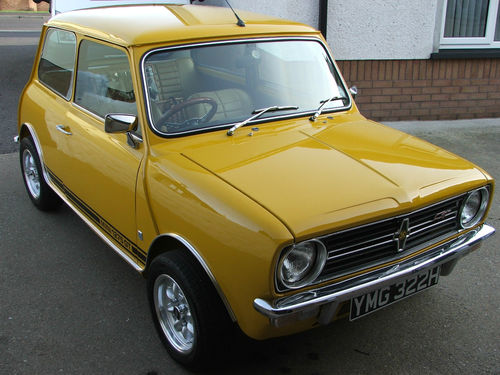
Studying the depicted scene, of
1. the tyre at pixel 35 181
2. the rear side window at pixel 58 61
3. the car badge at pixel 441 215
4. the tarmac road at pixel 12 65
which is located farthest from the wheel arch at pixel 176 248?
the tarmac road at pixel 12 65

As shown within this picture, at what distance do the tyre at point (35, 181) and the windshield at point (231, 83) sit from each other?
191 cm

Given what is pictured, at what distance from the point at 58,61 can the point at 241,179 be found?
98.4 inches

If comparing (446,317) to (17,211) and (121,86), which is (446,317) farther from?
(17,211)

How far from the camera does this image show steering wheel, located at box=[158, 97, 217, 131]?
128 inches

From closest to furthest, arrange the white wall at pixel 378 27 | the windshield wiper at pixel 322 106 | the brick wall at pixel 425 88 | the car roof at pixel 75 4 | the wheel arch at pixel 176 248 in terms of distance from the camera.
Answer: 1. the wheel arch at pixel 176 248
2. the windshield wiper at pixel 322 106
3. the white wall at pixel 378 27
4. the brick wall at pixel 425 88
5. the car roof at pixel 75 4

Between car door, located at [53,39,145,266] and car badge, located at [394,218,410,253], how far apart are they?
1.49 m

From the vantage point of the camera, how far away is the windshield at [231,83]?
3307 millimetres

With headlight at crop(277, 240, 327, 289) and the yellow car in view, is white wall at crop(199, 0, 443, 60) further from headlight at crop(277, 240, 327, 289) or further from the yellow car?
headlight at crop(277, 240, 327, 289)

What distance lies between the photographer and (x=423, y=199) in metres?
2.76

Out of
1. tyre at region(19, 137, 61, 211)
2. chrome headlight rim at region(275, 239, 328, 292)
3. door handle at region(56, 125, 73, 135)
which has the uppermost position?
door handle at region(56, 125, 73, 135)

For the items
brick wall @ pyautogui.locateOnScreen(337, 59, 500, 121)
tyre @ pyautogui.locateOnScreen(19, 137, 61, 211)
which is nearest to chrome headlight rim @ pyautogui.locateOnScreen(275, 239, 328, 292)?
tyre @ pyautogui.locateOnScreen(19, 137, 61, 211)

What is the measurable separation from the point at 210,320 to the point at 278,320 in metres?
0.42

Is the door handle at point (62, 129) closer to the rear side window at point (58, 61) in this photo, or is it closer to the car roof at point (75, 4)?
the rear side window at point (58, 61)

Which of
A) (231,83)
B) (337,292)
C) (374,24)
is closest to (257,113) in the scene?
(231,83)
